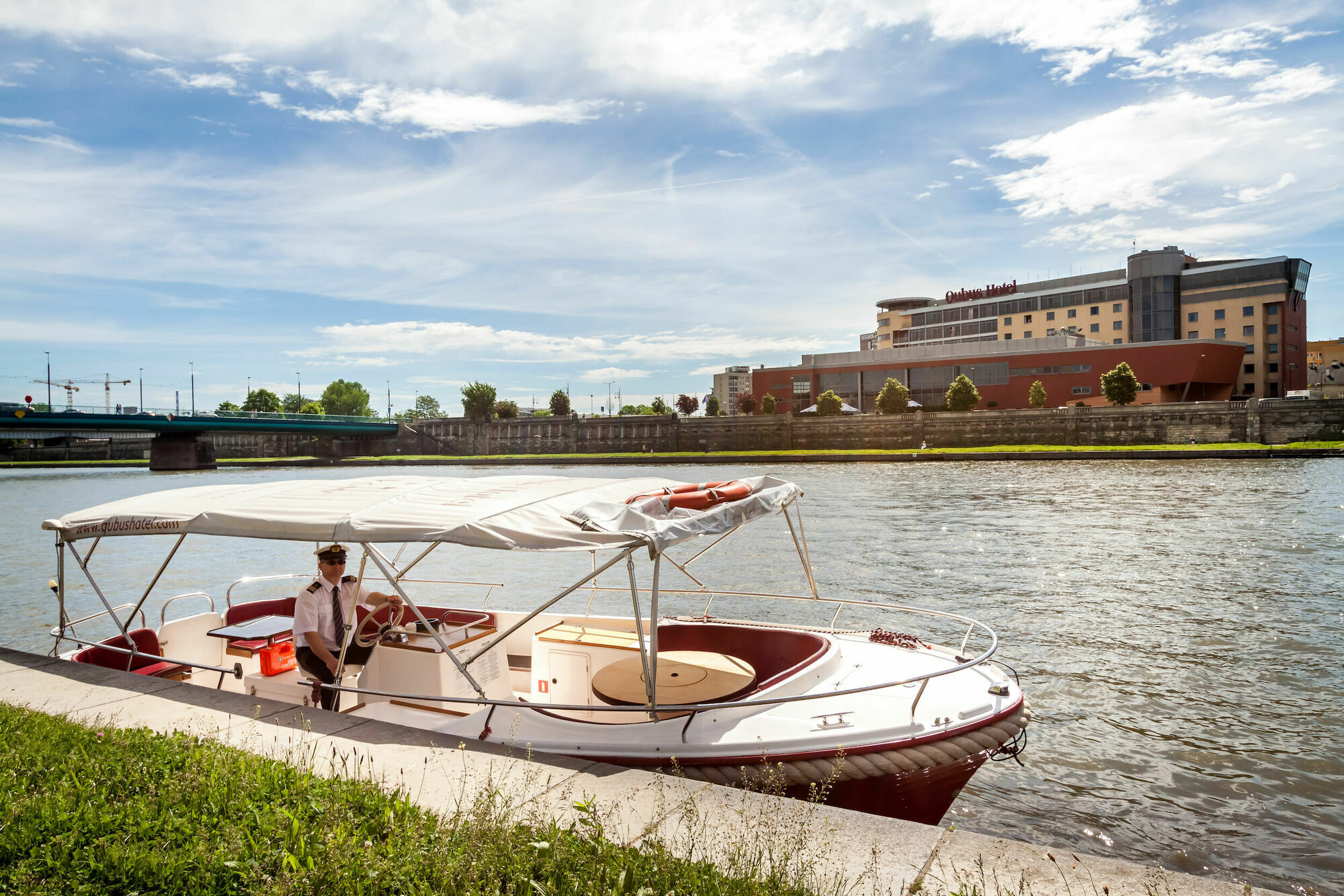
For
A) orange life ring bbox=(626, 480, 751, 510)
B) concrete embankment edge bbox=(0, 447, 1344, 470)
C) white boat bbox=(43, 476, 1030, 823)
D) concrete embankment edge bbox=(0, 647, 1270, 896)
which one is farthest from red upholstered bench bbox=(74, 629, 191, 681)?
concrete embankment edge bbox=(0, 447, 1344, 470)

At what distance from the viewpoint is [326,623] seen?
770 cm

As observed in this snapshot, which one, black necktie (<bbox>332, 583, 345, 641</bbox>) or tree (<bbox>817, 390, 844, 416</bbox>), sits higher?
tree (<bbox>817, 390, 844, 416</bbox>)

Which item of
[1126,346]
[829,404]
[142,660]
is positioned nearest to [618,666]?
[142,660]

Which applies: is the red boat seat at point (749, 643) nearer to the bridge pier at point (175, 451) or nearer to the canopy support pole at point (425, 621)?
the canopy support pole at point (425, 621)

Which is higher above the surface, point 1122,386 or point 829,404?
point 1122,386

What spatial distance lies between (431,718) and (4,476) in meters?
90.8

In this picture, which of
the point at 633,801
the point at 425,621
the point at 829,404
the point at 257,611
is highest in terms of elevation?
the point at 829,404

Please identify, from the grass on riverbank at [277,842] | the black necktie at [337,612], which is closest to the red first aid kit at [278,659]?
the black necktie at [337,612]

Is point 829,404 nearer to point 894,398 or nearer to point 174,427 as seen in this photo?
point 894,398

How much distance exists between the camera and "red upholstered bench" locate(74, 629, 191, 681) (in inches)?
361

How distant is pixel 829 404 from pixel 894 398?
667 cm

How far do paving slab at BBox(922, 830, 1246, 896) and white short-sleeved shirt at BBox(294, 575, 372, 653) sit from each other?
17.4ft

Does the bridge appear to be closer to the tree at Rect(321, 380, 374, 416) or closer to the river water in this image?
the river water

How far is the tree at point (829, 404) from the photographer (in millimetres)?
85062
